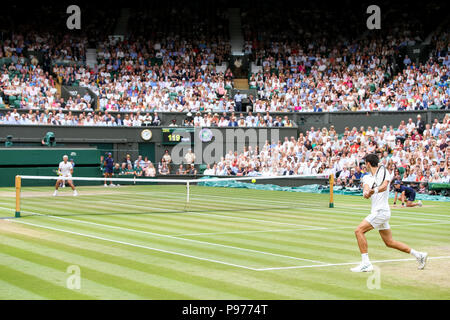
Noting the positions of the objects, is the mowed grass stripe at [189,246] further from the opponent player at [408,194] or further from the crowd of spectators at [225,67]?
the crowd of spectators at [225,67]

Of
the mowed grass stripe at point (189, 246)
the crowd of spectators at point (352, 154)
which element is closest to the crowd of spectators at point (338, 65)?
the crowd of spectators at point (352, 154)

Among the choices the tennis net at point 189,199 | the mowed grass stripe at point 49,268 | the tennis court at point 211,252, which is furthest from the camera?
the tennis net at point 189,199

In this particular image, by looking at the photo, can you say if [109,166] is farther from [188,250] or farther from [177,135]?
[188,250]

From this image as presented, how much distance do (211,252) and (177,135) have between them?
1134 inches

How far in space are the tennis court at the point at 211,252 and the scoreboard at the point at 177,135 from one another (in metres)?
17.3

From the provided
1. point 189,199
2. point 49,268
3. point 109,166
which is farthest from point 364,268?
point 109,166

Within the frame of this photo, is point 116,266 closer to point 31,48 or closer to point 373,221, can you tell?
point 373,221

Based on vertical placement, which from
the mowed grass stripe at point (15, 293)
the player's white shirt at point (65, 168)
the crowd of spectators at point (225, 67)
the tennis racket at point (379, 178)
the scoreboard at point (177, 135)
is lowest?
the mowed grass stripe at point (15, 293)

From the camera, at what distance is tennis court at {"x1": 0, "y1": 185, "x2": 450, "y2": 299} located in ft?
31.8

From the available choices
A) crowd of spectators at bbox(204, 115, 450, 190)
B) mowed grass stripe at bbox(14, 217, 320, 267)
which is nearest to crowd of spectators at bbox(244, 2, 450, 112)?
crowd of spectators at bbox(204, 115, 450, 190)

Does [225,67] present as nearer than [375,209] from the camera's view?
No

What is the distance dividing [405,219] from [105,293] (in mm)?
13645

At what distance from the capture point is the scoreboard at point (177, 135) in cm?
4188

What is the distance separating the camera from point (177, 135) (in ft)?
138
